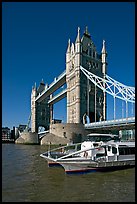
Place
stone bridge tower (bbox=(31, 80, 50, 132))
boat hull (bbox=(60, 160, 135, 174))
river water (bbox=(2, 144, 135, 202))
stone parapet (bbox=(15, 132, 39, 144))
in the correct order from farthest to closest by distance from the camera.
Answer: stone bridge tower (bbox=(31, 80, 50, 132)), stone parapet (bbox=(15, 132, 39, 144)), boat hull (bbox=(60, 160, 135, 174)), river water (bbox=(2, 144, 135, 202))

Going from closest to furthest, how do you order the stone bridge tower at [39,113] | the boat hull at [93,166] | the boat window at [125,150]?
1. the boat hull at [93,166]
2. the boat window at [125,150]
3. the stone bridge tower at [39,113]

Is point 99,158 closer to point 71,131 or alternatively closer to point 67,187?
point 67,187

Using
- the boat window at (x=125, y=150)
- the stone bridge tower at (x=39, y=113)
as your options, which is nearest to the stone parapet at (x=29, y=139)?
the stone bridge tower at (x=39, y=113)

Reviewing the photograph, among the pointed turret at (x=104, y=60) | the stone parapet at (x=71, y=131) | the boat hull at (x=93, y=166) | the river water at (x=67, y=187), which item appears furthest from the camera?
the pointed turret at (x=104, y=60)

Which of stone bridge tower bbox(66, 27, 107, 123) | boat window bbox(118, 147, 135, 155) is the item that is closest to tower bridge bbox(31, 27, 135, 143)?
stone bridge tower bbox(66, 27, 107, 123)

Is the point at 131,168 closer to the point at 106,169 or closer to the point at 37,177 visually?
the point at 106,169

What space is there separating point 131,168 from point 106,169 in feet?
8.42

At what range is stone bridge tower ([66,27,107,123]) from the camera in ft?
220

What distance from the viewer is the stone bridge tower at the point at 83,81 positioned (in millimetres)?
67062

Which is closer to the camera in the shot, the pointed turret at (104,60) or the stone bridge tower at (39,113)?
the pointed turret at (104,60)

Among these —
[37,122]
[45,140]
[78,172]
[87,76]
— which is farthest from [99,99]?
[78,172]

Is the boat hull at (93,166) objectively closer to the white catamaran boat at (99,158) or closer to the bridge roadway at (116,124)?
the white catamaran boat at (99,158)

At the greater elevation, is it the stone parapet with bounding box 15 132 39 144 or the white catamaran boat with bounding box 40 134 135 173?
the white catamaran boat with bounding box 40 134 135 173

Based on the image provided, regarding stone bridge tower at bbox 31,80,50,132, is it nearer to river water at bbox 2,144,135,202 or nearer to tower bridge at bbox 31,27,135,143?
tower bridge at bbox 31,27,135,143
